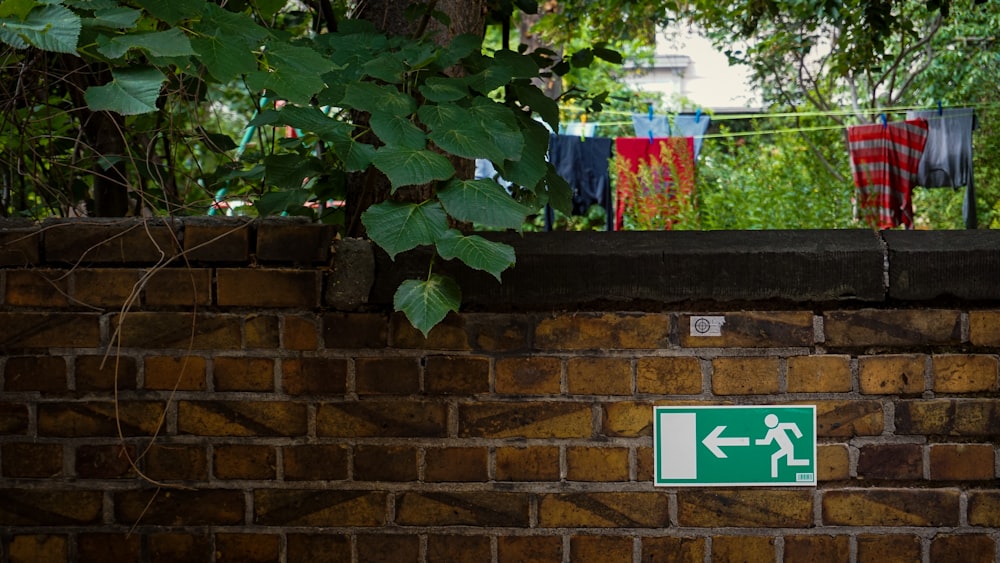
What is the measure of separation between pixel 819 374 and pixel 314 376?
3.55 ft

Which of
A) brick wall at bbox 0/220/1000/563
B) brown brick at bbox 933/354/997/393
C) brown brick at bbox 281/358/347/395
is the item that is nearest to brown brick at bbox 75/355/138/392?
brick wall at bbox 0/220/1000/563

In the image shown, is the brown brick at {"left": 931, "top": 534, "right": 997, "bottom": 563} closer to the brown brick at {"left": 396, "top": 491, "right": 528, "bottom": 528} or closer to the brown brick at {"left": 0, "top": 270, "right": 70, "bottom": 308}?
the brown brick at {"left": 396, "top": 491, "right": 528, "bottom": 528}

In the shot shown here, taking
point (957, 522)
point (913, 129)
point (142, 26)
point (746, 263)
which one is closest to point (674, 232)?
point (746, 263)

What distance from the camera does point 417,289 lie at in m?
1.79

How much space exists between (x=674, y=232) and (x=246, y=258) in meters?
0.94

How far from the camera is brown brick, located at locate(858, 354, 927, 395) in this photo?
2.01 metres

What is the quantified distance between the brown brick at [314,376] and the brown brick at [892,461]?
1125mm

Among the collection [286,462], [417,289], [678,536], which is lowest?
[678,536]

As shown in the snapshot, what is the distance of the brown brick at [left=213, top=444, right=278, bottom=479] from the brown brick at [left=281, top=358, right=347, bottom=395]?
0.49 ft

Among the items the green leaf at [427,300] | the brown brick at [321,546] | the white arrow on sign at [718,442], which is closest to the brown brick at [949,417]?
the white arrow on sign at [718,442]

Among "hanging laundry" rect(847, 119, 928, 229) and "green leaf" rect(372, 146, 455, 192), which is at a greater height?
"hanging laundry" rect(847, 119, 928, 229)

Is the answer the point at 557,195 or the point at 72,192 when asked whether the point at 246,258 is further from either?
the point at 72,192

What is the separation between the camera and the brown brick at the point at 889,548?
202cm

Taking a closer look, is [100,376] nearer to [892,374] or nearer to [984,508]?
[892,374]
